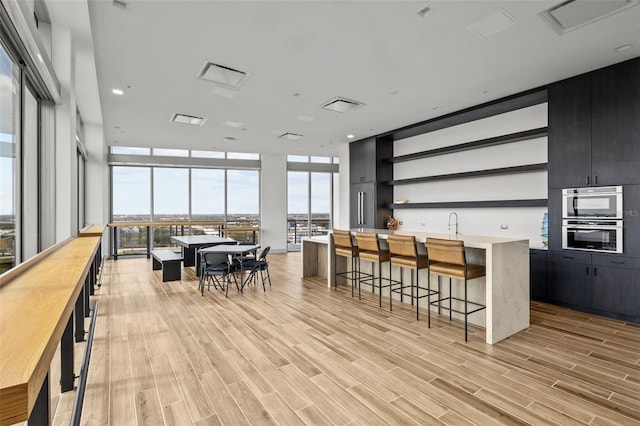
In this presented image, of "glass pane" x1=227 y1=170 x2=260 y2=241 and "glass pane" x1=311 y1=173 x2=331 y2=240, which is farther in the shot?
"glass pane" x1=311 y1=173 x2=331 y2=240

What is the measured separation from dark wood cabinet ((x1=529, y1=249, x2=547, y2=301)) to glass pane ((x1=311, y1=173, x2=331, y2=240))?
23.7ft

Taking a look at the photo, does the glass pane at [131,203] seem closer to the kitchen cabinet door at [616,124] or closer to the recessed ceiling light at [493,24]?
the recessed ceiling light at [493,24]

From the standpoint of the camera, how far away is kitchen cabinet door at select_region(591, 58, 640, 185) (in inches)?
153

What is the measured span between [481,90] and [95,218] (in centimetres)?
810

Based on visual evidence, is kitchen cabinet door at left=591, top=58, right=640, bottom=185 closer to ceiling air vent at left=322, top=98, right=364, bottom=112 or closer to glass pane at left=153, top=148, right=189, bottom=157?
ceiling air vent at left=322, top=98, right=364, bottom=112

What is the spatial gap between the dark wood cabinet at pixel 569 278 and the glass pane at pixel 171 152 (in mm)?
8984

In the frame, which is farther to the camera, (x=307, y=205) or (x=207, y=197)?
(x=307, y=205)

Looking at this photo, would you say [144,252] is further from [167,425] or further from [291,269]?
[167,425]

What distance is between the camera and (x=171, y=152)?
31.6ft

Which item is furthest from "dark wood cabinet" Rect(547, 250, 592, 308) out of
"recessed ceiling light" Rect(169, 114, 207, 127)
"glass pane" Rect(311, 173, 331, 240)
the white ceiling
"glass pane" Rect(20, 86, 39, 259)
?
"glass pane" Rect(311, 173, 331, 240)

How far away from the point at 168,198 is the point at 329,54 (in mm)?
7580

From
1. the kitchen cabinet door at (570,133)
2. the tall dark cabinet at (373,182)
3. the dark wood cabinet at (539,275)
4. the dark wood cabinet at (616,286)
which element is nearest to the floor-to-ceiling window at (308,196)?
the tall dark cabinet at (373,182)

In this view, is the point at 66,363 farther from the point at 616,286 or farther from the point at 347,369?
the point at 616,286

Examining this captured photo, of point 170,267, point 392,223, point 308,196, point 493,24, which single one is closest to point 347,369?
point 493,24
